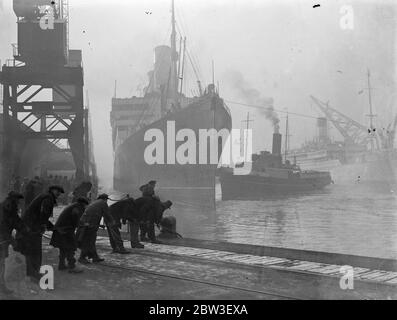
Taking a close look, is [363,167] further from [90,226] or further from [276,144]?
[90,226]

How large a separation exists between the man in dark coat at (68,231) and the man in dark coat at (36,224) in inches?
19.4

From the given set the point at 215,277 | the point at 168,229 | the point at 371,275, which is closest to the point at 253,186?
the point at 168,229

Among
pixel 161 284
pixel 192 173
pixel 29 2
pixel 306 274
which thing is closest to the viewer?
pixel 161 284

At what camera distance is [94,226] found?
283 inches

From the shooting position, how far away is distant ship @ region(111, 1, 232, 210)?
3953 cm

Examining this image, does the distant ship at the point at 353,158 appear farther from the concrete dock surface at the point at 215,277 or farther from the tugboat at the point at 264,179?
the concrete dock surface at the point at 215,277

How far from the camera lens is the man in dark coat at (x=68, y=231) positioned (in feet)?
21.2

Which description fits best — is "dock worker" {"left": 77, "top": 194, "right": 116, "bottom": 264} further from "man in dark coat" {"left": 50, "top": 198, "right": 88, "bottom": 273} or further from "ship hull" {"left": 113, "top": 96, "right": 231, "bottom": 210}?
"ship hull" {"left": 113, "top": 96, "right": 231, "bottom": 210}

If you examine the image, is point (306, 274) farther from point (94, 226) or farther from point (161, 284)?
point (94, 226)

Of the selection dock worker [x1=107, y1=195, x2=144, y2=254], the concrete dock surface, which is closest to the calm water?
the concrete dock surface

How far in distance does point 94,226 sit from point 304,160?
65.9 meters

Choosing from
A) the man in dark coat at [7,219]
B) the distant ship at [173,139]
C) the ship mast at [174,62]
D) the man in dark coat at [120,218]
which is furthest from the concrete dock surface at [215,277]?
the ship mast at [174,62]

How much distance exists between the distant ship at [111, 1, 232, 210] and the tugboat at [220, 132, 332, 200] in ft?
18.4
